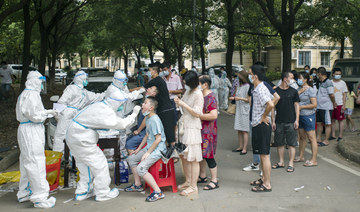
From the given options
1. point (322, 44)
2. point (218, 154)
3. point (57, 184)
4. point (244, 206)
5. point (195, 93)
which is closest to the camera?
point (244, 206)

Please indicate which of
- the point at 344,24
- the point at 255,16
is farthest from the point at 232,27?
the point at 344,24

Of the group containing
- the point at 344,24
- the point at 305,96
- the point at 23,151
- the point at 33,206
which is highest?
the point at 344,24

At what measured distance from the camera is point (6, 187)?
255 inches

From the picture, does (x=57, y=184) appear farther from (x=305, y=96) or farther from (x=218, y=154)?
(x=305, y=96)

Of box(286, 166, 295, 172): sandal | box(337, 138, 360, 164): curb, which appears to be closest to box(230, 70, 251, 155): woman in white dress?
box(286, 166, 295, 172): sandal

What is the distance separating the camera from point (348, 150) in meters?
8.23

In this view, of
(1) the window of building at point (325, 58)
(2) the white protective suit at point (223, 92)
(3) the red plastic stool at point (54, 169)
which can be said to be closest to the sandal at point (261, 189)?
(3) the red plastic stool at point (54, 169)

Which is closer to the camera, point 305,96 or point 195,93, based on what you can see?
point 195,93

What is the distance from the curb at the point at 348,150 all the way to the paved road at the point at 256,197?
58 cm

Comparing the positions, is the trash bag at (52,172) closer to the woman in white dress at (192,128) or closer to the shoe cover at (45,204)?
the shoe cover at (45,204)

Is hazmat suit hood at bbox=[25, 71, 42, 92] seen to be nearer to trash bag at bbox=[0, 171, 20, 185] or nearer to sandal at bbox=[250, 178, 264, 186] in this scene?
trash bag at bbox=[0, 171, 20, 185]

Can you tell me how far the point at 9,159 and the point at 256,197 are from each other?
16.3 ft

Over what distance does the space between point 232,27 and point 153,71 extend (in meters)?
14.3

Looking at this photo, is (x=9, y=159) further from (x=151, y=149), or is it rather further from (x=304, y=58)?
(x=304, y=58)
